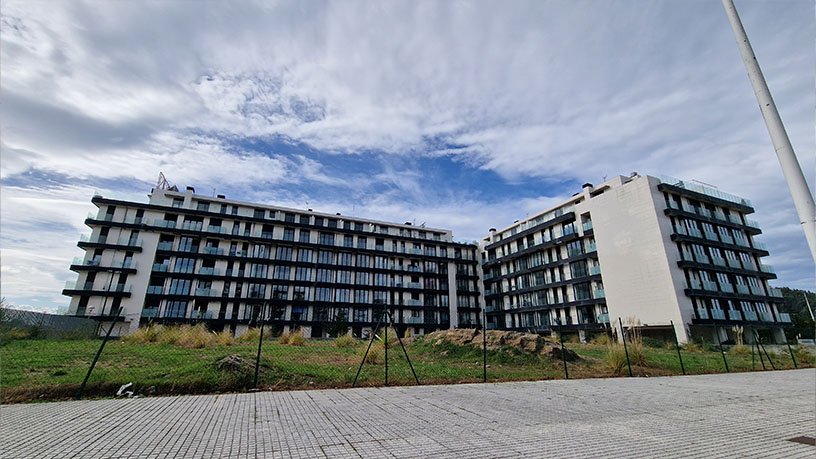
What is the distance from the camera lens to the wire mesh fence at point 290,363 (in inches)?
340

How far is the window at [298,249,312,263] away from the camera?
2039 inches

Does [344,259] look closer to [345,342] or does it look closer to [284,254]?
[284,254]

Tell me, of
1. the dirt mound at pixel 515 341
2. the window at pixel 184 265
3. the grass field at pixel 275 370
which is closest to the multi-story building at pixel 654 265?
the grass field at pixel 275 370

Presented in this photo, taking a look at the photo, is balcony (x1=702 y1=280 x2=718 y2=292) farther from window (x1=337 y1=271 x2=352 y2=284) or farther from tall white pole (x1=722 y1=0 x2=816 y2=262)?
window (x1=337 y1=271 x2=352 y2=284)

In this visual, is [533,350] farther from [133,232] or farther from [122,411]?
[133,232]

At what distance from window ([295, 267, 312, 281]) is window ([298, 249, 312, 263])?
1.30 m

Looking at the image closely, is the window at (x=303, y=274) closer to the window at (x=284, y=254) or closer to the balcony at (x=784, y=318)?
the window at (x=284, y=254)

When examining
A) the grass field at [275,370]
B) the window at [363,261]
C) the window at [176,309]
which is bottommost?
the grass field at [275,370]

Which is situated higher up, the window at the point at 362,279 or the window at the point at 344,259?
the window at the point at 344,259

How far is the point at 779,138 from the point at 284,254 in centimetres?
5205

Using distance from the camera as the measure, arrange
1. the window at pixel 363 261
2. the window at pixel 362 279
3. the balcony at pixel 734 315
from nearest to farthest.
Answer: the balcony at pixel 734 315 → the window at pixel 362 279 → the window at pixel 363 261

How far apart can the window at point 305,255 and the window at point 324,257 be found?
4.20 feet

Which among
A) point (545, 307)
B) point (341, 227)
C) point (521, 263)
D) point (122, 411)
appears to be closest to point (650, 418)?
point (122, 411)

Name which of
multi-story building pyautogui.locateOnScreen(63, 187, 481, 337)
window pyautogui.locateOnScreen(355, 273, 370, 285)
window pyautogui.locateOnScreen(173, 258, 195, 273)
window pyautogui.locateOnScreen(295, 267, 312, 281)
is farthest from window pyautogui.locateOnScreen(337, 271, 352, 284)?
window pyautogui.locateOnScreen(173, 258, 195, 273)
